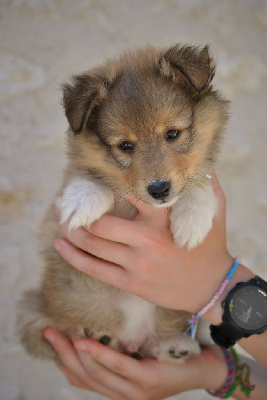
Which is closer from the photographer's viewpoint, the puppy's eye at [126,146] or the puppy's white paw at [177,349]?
the puppy's eye at [126,146]

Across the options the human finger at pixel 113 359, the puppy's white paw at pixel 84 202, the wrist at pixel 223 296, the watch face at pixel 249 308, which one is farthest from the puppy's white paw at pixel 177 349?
the puppy's white paw at pixel 84 202

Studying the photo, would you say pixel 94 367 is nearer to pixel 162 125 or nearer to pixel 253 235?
pixel 162 125

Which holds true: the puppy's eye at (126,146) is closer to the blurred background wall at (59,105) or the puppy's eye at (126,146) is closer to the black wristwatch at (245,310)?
the black wristwatch at (245,310)

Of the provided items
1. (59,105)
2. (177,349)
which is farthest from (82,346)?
(59,105)

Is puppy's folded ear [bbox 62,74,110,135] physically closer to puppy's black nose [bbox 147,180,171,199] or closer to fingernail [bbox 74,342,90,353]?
puppy's black nose [bbox 147,180,171,199]

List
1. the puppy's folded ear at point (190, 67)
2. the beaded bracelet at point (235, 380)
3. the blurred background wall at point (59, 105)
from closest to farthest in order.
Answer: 1. the puppy's folded ear at point (190, 67)
2. the beaded bracelet at point (235, 380)
3. the blurred background wall at point (59, 105)

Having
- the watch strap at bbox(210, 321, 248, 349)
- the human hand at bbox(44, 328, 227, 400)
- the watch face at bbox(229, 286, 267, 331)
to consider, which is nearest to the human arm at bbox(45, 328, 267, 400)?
the human hand at bbox(44, 328, 227, 400)
